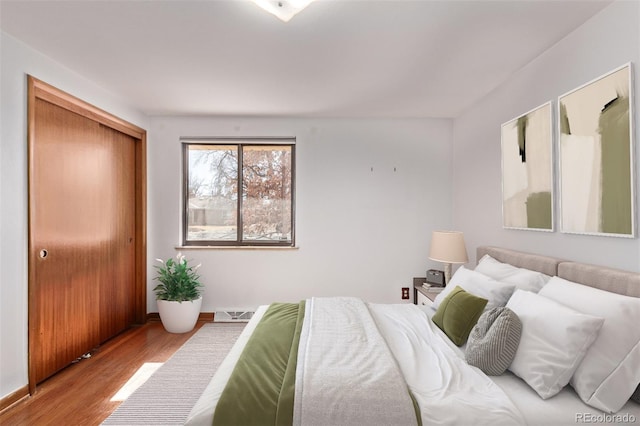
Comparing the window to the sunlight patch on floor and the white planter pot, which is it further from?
the sunlight patch on floor

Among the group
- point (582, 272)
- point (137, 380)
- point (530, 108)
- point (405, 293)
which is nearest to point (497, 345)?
point (582, 272)

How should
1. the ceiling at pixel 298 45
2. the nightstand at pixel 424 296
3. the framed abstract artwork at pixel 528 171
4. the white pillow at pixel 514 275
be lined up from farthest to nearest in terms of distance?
the nightstand at pixel 424 296
the framed abstract artwork at pixel 528 171
the white pillow at pixel 514 275
the ceiling at pixel 298 45

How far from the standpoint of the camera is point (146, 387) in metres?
2.49

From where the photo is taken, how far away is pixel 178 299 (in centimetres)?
370

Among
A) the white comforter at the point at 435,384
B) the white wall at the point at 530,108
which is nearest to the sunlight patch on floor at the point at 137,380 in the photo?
the white comforter at the point at 435,384

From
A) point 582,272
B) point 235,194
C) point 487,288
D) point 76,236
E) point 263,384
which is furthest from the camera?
point 235,194

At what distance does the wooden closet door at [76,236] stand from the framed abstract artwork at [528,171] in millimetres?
3705

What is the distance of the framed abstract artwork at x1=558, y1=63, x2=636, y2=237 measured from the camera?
1.75m

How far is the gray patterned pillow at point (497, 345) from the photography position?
1.63m

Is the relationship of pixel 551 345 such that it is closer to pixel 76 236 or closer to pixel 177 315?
pixel 177 315

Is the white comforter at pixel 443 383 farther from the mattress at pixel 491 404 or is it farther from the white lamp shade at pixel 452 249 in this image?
the white lamp shade at pixel 452 249

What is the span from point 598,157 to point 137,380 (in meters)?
3.55

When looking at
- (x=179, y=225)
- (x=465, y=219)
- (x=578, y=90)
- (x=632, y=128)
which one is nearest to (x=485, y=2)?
(x=578, y=90)

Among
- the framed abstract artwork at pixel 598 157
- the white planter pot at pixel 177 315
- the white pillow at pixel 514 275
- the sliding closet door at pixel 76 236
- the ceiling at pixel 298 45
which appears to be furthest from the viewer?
the white planter pot at pixel 177 315
